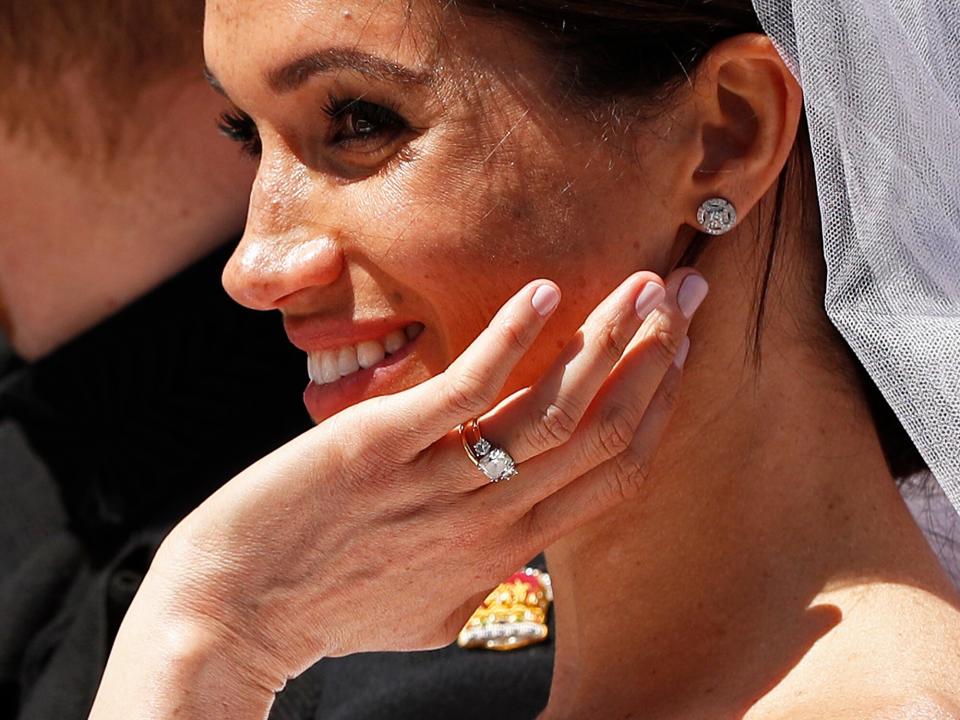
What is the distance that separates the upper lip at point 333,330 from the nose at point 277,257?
0.04 m

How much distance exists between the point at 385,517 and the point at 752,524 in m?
0.51

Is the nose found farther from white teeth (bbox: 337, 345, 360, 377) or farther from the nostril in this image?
white teeth (bbox: 337, 345, 360, 377)

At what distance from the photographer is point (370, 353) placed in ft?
6.98

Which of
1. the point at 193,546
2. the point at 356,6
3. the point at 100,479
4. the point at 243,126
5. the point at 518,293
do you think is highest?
the point at 356,6

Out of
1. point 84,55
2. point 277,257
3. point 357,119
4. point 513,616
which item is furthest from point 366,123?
point 84,55

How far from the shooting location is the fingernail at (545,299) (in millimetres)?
1897

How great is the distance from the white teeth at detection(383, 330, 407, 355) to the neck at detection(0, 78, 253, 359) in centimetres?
156

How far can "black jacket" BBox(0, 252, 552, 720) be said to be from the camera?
3.33 meters

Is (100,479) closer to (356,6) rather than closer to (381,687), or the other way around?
(381,687)

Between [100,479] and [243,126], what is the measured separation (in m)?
1.35

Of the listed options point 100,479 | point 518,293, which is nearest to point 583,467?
point 518,293

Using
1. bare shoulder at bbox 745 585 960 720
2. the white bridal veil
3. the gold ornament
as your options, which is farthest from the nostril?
the gold ornament

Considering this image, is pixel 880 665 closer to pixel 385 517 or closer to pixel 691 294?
pixel 691 294

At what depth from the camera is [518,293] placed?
1923 millimetres
